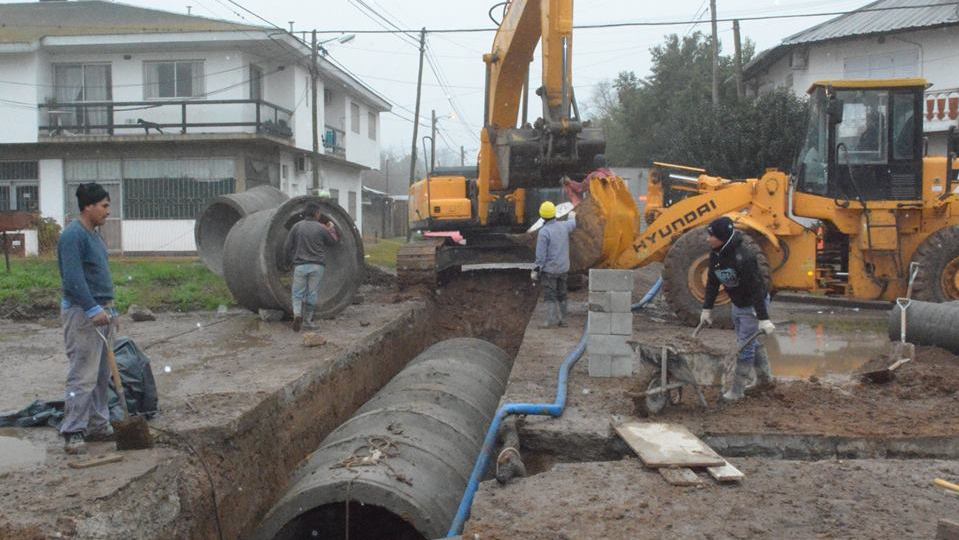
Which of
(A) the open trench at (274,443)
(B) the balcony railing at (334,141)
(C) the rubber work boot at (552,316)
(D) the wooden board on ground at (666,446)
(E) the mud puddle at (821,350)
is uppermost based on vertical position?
(B) the balcony railing at (334,141)

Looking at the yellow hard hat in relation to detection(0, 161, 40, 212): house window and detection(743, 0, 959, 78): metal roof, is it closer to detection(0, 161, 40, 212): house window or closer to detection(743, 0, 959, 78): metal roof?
detection(743, 0, 959, 78): metal roof

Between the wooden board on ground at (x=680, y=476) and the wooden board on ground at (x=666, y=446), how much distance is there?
2.2 inches

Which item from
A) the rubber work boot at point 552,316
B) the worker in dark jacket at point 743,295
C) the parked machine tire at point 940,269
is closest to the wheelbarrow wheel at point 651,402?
the worker in dark jacket at point 743,295

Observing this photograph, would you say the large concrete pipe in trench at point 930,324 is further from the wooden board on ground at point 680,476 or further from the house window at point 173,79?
the house window at point 173,79

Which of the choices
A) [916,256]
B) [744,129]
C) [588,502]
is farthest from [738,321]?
[744,129]

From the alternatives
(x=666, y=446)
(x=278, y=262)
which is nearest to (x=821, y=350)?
(x=666, y=446)

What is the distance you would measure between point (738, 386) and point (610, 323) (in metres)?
1.24

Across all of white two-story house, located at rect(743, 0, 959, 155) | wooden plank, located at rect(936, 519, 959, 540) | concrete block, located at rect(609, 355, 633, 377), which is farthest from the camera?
white two-story house, located at rect(743, 0, 959, 155)

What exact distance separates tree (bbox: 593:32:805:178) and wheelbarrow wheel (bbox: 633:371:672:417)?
1716cm

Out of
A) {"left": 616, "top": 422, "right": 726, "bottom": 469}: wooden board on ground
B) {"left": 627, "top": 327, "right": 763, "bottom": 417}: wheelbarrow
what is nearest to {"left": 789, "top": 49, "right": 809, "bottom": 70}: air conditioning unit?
{"left": 627, "top": 327, "right": 763, "bottom": 417}: wheelbarrow

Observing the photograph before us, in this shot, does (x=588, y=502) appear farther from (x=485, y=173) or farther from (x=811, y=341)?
(x=485, y=173)

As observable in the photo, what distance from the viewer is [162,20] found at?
27312mm

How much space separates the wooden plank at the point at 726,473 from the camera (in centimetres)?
489

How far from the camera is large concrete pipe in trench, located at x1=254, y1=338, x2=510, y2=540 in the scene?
536 cm
